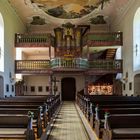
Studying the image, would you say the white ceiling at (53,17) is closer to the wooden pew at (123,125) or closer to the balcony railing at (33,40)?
the balcony railing at (33,40)

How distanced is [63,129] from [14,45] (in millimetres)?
17152

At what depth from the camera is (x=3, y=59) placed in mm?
21719

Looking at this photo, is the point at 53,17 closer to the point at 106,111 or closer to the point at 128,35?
the point at 128,35

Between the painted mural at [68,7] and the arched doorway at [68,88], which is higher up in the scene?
the painted mural at [68,7]

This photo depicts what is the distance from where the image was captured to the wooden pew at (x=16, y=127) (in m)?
6.39

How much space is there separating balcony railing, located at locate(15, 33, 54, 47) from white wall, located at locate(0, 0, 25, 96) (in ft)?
3.05

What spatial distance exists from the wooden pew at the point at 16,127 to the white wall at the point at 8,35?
14.2 m

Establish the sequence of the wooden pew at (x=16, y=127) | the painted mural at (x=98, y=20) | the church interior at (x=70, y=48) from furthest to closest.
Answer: the painted mural at (x=98, y=20)
the church interior at (x=70, y=48)
the wooden pew at (x=16, y=127)

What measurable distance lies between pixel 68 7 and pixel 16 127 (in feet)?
69.5

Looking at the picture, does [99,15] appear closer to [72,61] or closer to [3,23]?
[72,61]

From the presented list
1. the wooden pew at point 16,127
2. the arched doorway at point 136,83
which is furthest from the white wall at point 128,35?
the wooden pew at point 16,127

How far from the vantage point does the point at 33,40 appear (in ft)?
→ 90.9

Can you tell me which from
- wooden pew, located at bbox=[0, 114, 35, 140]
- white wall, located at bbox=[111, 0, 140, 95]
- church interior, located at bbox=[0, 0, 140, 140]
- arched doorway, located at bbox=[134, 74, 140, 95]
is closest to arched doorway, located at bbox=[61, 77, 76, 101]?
church interior, located at bbox=[0, 0, 140, 140]

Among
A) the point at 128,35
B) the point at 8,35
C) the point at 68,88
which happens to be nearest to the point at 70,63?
the point at 128,35
